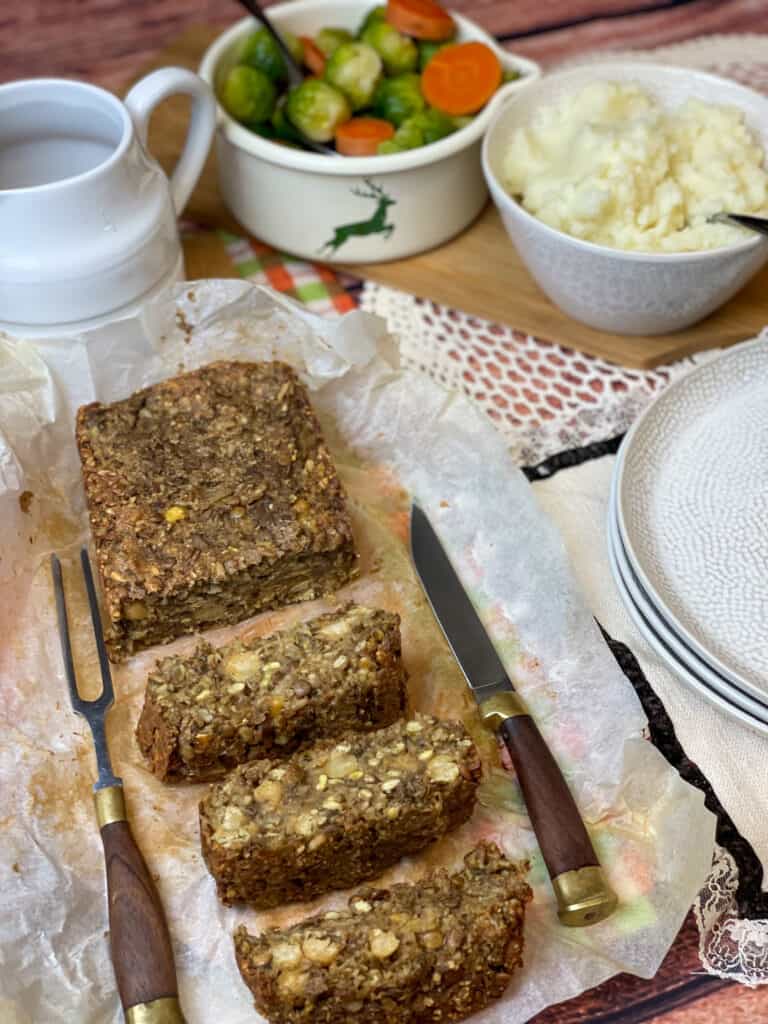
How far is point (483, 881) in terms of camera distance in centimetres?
220

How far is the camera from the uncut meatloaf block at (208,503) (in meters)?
2.66

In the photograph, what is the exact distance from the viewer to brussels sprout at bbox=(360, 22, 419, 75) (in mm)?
3633

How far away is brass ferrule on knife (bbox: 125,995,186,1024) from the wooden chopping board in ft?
7.07

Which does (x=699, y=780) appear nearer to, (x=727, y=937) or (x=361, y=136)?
(x=727, y=937)

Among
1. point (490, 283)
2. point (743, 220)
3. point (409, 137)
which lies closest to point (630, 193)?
point (743, 220)

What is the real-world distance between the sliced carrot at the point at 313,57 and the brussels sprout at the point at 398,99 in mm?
228

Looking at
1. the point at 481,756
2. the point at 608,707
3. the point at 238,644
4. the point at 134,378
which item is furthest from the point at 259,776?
the point at 134,378

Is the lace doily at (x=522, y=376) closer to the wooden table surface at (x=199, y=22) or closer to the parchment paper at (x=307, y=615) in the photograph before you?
the parchment paper at (x=307, y=615)

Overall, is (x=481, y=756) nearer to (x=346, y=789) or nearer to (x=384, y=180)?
(x=346, y=789)

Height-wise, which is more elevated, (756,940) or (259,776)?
(259,776)

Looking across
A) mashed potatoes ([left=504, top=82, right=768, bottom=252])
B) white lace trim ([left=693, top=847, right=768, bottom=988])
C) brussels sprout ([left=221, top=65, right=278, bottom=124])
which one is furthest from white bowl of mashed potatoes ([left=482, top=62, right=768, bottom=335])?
white lace trim ([left=693, top=847, right=768, bottom=988])

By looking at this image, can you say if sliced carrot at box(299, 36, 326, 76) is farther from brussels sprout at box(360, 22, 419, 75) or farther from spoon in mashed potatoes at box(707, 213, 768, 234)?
spoon in mashed potatoes at box(707, 213, 768, 234)

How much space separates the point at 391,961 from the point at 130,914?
→ 50cm

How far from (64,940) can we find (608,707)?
1.19 metres
